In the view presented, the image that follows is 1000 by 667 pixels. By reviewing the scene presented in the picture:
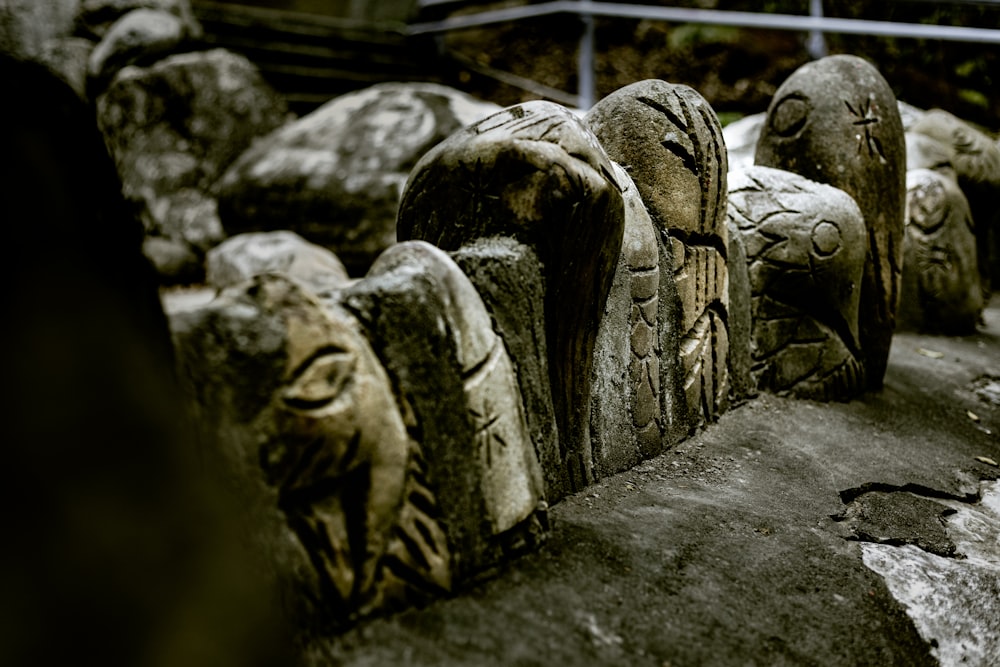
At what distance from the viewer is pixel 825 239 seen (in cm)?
247

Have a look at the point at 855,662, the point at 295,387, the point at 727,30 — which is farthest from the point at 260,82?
the point at 855,662

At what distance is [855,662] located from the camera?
127 cm

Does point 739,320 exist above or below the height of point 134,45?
below

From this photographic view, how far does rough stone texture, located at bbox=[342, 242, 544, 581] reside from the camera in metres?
1.18

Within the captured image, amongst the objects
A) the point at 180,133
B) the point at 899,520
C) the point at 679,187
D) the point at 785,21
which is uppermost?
the point at 785,21

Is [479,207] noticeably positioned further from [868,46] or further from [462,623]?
[868,46]

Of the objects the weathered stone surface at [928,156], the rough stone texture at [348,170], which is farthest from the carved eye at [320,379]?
the weathered stone surface at [928,156]

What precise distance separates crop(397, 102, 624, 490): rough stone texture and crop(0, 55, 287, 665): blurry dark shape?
0.91m

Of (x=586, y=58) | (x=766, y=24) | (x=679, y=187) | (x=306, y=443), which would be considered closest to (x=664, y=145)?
(x=679, y=187)

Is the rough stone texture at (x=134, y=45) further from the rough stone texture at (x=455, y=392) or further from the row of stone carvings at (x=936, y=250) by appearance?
the rough stone texture at (x=455, y=392)

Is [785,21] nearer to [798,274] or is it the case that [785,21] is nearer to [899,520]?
[798,274]

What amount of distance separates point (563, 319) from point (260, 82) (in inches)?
187

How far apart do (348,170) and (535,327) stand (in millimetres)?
3523

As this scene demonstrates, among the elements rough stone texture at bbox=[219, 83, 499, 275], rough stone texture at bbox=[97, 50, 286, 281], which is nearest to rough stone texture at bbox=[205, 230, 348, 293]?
rough stone texture at bbox=[219, 83, 499, 275]
